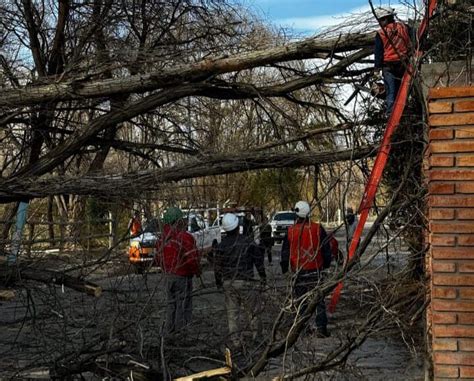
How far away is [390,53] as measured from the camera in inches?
268

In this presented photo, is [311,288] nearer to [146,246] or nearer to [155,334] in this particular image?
[155,334]

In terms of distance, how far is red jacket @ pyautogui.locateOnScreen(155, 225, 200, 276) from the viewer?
6591 millimetres

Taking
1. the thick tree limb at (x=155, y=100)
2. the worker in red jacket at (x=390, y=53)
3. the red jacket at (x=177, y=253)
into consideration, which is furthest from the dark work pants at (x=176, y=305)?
the thick tree limb at (x=155, y=100)

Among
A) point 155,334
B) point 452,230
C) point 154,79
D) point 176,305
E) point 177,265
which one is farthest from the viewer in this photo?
point 154,79

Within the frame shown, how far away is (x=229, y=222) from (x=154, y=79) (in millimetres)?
1986

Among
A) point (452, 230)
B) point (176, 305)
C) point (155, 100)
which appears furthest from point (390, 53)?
point (155, 100)

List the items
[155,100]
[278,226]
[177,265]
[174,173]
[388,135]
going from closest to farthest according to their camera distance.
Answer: [388,135] → [177,265] → [174,173] → [155,100] → [278,226]

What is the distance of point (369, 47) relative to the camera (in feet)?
27.9

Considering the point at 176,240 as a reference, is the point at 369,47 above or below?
above

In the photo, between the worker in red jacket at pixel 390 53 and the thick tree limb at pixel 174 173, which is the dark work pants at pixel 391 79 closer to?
the worker in red jacket at pixel 390 53

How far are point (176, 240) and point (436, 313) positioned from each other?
307cm

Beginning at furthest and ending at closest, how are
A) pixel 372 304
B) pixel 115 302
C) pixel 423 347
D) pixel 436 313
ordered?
pixel 115 302, pixel 423 347, pixel 372 304, pixel 436 313

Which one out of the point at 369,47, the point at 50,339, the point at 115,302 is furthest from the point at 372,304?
the point at 369,47

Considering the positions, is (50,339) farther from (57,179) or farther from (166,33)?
(166,33)
